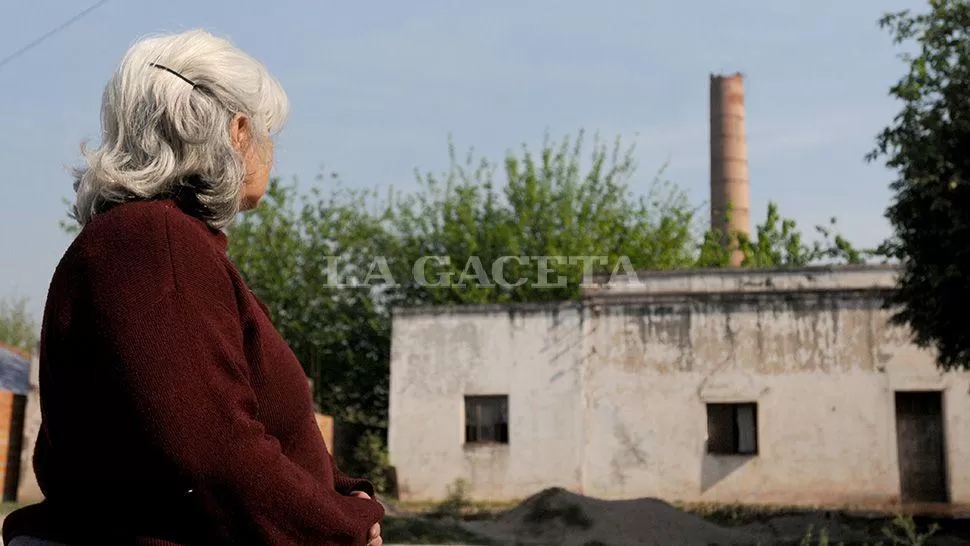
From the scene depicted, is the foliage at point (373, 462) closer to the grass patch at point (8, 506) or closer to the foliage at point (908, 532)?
the grass patch at point (8, 506)

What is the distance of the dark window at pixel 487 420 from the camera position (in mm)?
22134

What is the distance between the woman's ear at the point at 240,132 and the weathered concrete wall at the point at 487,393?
1988 centimetres

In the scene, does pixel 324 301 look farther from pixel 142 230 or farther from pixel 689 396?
pixel 142 230

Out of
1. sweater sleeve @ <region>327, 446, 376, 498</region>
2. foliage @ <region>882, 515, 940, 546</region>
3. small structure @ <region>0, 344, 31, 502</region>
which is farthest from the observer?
small structure @ <region>0, 344, 31, 502</region>

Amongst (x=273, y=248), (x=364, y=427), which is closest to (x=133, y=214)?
(x=364, y=427)

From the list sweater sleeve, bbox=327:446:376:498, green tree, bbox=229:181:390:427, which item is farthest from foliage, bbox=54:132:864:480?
sweater sleeve, bbox=327:446:376:498

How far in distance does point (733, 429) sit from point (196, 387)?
66.4 ft

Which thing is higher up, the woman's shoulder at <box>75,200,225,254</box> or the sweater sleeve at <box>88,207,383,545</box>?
the woman's shoulder at <box>75,200,225,254</box>

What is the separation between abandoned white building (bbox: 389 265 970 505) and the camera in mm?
20234

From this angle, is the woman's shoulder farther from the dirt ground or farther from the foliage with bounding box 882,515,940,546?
the dirt ground

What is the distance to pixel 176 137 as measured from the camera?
1.76 metres

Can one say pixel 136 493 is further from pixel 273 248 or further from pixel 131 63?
pixel 273 248

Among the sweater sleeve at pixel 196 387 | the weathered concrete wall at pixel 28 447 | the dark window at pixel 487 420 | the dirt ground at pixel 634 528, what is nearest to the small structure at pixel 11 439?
the weathered concrete wall at pixel 28 447

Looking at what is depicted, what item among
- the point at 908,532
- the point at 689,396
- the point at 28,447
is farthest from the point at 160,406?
the point at 689,396
